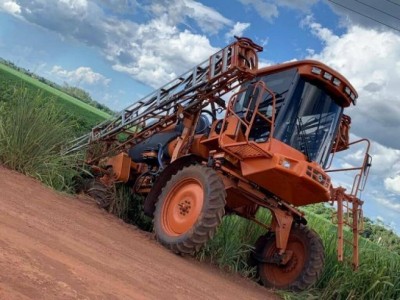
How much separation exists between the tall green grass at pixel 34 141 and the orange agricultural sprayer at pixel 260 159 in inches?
69.1

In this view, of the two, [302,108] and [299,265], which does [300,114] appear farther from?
[299,265]

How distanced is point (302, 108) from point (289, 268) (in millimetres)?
2711

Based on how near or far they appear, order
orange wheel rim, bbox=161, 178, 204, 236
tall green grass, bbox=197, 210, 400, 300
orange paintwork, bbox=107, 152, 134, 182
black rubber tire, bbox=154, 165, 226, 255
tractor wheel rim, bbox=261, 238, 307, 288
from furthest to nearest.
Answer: orange paintwork, bbox=107, 152, 134, 182
tractor wheel rim, bbox=261, 238, 307, 288
tall green grass, bbox=197, 210, 400, 300
orange wheel rim, bbox=161, 178, 204, 236
black rubber tire, bbox=154, 165, 226, 255

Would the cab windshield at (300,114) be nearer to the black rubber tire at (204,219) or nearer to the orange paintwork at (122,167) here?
the black rubber tire at (204,219)

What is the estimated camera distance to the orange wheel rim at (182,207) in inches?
320

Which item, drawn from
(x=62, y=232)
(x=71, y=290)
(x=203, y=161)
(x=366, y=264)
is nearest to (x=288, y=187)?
(x=203, y=161)

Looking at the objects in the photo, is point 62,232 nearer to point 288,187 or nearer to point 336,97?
point 288,187

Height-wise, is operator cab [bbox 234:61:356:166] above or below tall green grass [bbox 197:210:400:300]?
above

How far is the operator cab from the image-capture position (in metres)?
8.05

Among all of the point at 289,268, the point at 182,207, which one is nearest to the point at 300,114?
the point at 182,207

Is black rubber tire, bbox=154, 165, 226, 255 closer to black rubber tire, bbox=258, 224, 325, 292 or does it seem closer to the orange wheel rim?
the orange wheel rim

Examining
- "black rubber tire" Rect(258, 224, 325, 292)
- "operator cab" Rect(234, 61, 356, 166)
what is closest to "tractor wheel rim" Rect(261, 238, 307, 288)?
"black rubber tire" Rect(258, 224, 325, 292)

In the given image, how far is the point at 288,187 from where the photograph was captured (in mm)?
8031

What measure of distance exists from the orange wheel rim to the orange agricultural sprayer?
0.05ft
